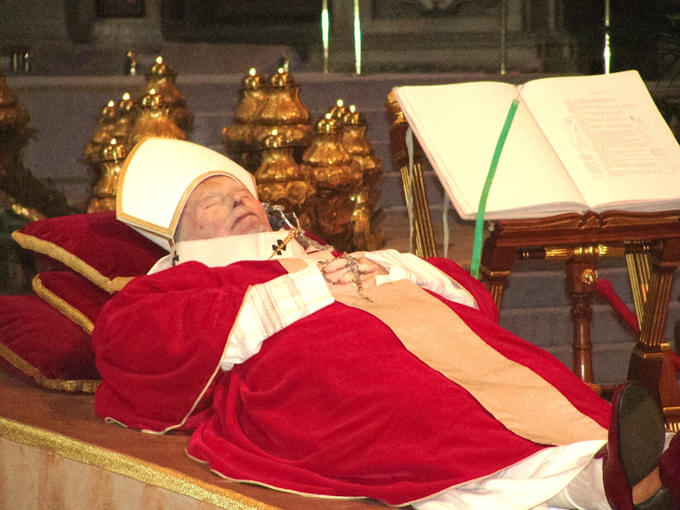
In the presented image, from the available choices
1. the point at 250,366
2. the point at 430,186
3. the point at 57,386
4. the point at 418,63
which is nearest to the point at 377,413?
the point at 250,366

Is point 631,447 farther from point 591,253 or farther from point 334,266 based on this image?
point 591,253

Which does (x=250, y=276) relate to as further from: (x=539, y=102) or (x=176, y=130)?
(x=176, y=130)

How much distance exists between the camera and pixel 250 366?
310 cm

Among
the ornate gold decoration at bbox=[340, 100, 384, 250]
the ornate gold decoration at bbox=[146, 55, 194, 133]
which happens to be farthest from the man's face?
the ornate gold decoration at bbox=[146, 55, 194, 133]

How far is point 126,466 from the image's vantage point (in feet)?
10.2

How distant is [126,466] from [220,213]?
0.92 meters

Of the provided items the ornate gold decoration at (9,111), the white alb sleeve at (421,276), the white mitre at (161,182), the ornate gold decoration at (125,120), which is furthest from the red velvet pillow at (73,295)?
the ornate gold decoration at (9,111)

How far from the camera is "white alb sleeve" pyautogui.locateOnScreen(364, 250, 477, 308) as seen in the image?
3340 mm

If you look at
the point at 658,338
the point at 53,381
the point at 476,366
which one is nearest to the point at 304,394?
the point at 476,366

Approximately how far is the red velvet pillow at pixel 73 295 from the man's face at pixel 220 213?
1.47 ft

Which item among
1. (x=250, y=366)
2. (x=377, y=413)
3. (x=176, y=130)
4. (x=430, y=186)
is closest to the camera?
(x=377, y=413)

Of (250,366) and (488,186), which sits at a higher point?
(488,186)

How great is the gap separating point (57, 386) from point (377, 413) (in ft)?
4.93

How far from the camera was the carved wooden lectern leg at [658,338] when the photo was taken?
3.93m
